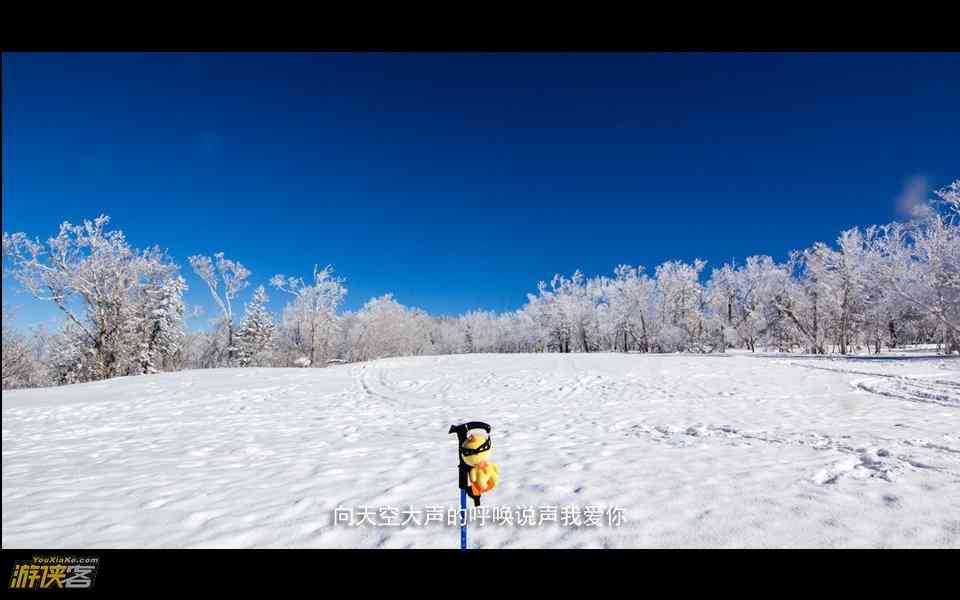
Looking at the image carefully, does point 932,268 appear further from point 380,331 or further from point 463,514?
point 380,331

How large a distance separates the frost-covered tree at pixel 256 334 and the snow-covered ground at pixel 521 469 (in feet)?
123

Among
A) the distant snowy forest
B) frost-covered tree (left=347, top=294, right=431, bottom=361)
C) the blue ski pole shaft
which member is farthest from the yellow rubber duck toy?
frost-covered tree (left=347, top=294, right=431, bottom=361)

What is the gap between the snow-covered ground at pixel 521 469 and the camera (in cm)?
324

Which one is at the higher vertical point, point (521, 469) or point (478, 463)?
point (478, 463)

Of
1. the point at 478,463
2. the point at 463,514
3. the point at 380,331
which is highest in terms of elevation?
the point at 478,463

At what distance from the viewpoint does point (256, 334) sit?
4747 centimetres

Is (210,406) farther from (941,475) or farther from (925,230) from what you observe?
(925,230)

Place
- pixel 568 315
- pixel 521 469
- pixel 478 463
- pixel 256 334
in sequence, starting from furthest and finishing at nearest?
pixel 568 315 < pixel 256 334 < pixel 521 469 < pixel 478 463

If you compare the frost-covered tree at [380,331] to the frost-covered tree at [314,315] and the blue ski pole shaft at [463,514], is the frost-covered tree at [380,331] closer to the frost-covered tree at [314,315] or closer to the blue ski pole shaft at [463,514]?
the frost-covered tree at [314,315]

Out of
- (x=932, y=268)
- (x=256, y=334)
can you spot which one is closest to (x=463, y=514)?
(x=932, y=268)

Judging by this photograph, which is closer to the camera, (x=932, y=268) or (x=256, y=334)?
Answer: (x=932, y=268)

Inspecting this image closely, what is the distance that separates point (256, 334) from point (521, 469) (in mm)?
50854

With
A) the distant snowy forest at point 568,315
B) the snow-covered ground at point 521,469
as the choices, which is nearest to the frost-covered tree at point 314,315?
the distant snowy forest at point 568,315
